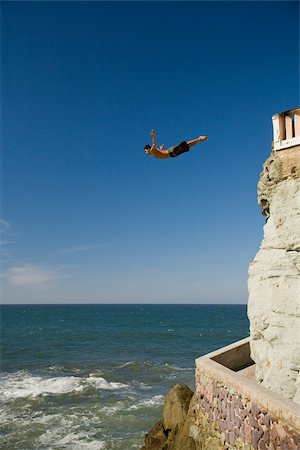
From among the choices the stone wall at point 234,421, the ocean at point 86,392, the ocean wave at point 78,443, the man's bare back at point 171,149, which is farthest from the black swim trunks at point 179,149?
the ocean wave at point 78,443

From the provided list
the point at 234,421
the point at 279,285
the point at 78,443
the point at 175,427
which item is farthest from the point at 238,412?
the point at 78,443

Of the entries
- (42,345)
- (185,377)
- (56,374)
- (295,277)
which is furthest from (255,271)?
(42,345)

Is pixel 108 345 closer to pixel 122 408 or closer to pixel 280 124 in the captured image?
pixel 122 408

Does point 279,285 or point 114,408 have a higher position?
point 279,285

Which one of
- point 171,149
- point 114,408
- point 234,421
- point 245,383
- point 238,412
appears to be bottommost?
point 114,408

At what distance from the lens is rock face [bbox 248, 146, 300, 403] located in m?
8.02

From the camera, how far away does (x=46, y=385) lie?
2298cm

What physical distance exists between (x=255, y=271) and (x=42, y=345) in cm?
4046

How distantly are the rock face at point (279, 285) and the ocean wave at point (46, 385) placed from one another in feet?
52.1

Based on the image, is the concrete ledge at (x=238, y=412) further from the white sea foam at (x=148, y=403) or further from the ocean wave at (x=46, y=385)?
the ocean wave at (x=46, y=385)

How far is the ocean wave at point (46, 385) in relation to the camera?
2111 centimetres

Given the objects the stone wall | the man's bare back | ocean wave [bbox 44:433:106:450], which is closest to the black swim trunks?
the man's bare back

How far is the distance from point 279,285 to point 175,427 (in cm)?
557

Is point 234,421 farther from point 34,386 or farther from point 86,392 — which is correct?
point 34,386
